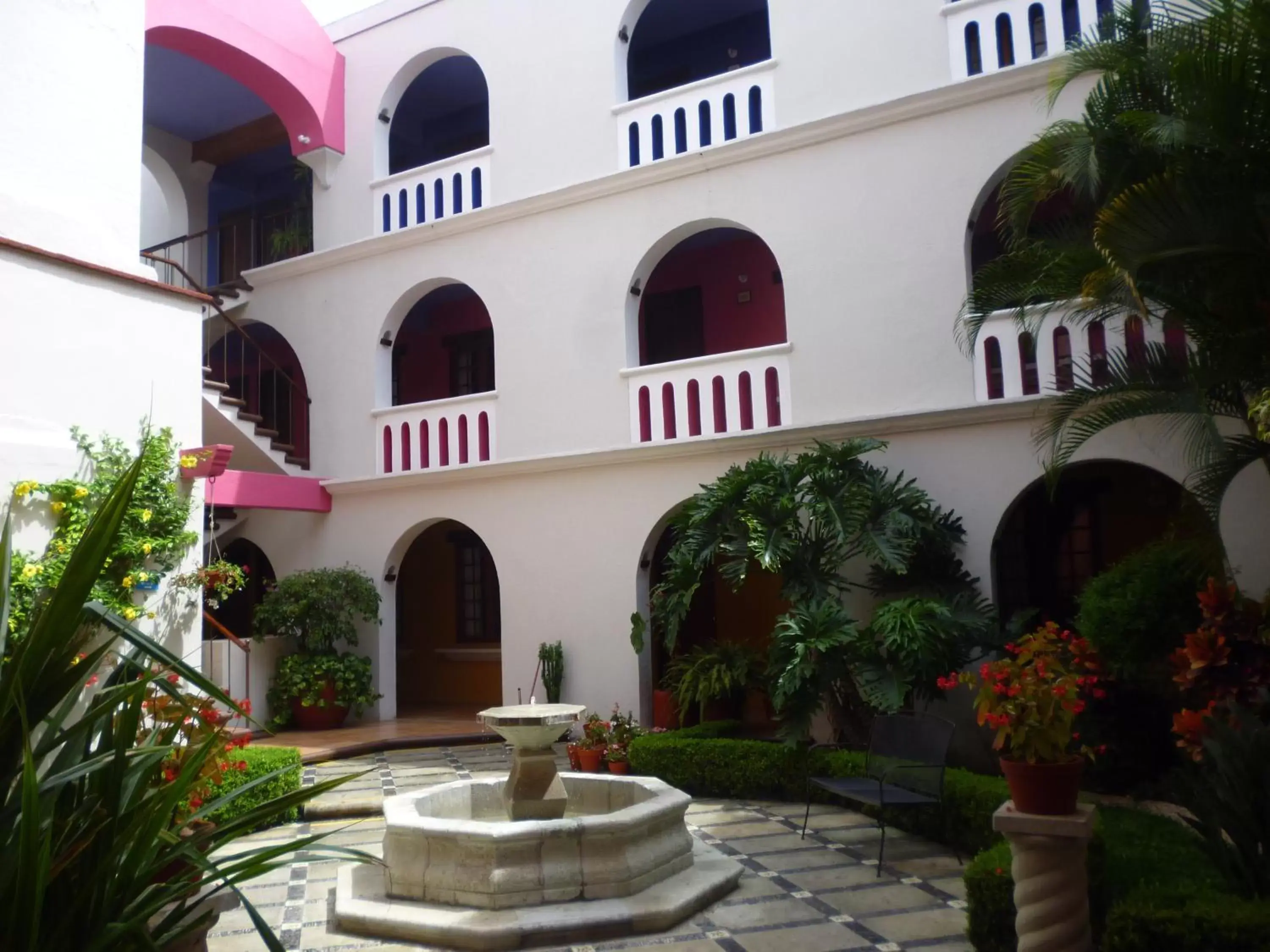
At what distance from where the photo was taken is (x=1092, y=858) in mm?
4711

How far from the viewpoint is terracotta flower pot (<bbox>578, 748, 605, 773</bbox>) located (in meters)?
9.44

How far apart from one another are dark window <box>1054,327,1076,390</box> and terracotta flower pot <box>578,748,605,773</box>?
5.02 metres

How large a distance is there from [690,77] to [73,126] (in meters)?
7.26

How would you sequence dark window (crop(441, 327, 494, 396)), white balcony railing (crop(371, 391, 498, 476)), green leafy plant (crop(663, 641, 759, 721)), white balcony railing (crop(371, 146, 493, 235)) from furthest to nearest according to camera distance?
dark window (crop(441, 327, 494, 396)) → white balcony railing (crop(371, 146, 493, 235)) → white balcony railing (crop(371, 391, 498, 476)) → green leafy plant (crop(663, 641, 759, 721))

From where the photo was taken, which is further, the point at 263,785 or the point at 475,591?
the point at 475,591

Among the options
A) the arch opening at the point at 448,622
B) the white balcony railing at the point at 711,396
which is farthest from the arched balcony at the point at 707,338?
the arch opening at the point at 448,622

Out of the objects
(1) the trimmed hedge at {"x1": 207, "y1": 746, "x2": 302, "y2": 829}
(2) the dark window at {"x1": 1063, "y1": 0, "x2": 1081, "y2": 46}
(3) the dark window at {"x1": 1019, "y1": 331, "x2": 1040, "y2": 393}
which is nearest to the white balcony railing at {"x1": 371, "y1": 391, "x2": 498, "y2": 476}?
(1) the trimmed hedge at {"x1": 207, "y1": 746, "x2": 302, "y2": 829}

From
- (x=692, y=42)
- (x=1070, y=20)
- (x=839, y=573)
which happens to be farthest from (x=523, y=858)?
(x=692, y=42)

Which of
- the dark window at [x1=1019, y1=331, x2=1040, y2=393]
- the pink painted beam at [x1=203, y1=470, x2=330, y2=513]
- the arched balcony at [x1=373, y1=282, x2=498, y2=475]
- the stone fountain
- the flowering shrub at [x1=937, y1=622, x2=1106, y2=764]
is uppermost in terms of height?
the arched balcony at [x1=373, y1=282, x2=498, y2=475]

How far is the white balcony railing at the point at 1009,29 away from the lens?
924 cm

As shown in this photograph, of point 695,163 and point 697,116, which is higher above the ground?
point 697,116

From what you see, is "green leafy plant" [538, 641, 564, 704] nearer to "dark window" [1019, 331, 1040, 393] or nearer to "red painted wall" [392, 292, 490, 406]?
"dark window" [1019, 331, 1040, 393]

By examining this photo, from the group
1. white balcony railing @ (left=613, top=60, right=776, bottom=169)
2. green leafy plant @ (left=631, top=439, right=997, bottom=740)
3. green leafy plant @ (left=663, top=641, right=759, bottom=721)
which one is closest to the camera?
green leafy plant @ (left=631, top=439, right=997, bottom=740)

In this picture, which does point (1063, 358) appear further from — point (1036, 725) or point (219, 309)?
point (219, 309)
